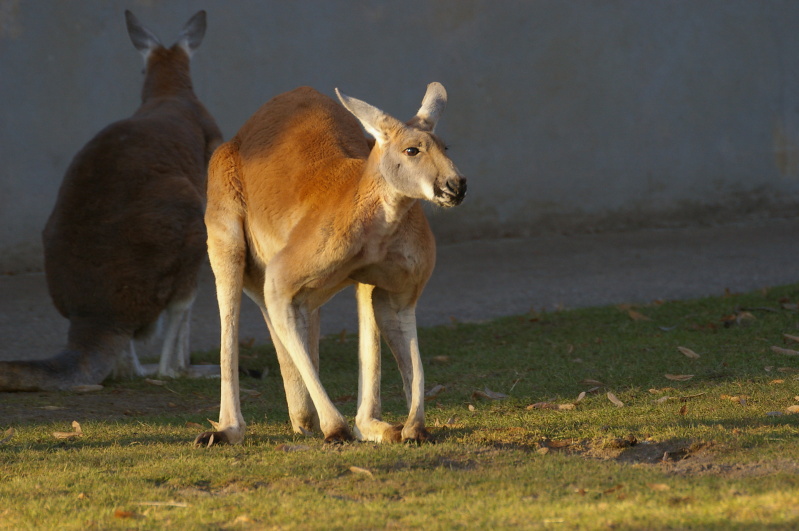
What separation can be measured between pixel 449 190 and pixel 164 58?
180 inches

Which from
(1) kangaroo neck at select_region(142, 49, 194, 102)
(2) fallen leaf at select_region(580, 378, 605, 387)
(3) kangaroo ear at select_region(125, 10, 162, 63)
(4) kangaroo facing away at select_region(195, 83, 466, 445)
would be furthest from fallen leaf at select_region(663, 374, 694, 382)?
(3) kangaroo ear at select_region(125, 10, 162, 63)

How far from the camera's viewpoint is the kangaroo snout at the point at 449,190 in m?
3.91

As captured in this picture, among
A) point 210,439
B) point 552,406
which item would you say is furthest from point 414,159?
point 552,406

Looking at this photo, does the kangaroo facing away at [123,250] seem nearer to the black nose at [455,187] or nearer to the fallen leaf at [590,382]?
the fallen leaf at [590,382]

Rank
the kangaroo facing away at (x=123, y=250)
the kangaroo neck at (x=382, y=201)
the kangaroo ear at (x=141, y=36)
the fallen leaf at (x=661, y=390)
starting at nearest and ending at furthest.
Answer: the kangaroo neck at (x=382, y=201) < the fallen leaf at (x=661, y=390) < the kangaroo facing away at (x=123, y=250) < the kangaroo ear at (x=141, y=36)

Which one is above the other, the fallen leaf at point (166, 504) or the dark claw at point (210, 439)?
the dark claw at point (210, 439)

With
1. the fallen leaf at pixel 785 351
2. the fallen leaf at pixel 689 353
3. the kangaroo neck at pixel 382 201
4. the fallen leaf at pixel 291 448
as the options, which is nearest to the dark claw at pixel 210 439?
the fallen leaf at pixel 291 448

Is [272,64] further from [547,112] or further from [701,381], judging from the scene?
[701,381]

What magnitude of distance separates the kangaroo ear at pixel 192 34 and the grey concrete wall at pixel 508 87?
1.91 meters

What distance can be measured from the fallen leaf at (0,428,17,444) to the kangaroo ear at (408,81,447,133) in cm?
216

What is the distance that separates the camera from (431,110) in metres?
4.38

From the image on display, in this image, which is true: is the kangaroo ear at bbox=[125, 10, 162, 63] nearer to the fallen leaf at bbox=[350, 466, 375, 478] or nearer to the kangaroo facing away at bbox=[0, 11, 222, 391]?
the kangaroo facing away at bbox=[0, 11, 222, 391]

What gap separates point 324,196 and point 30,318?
15.4ft

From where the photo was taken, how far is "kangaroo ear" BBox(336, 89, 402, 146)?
4.17m
